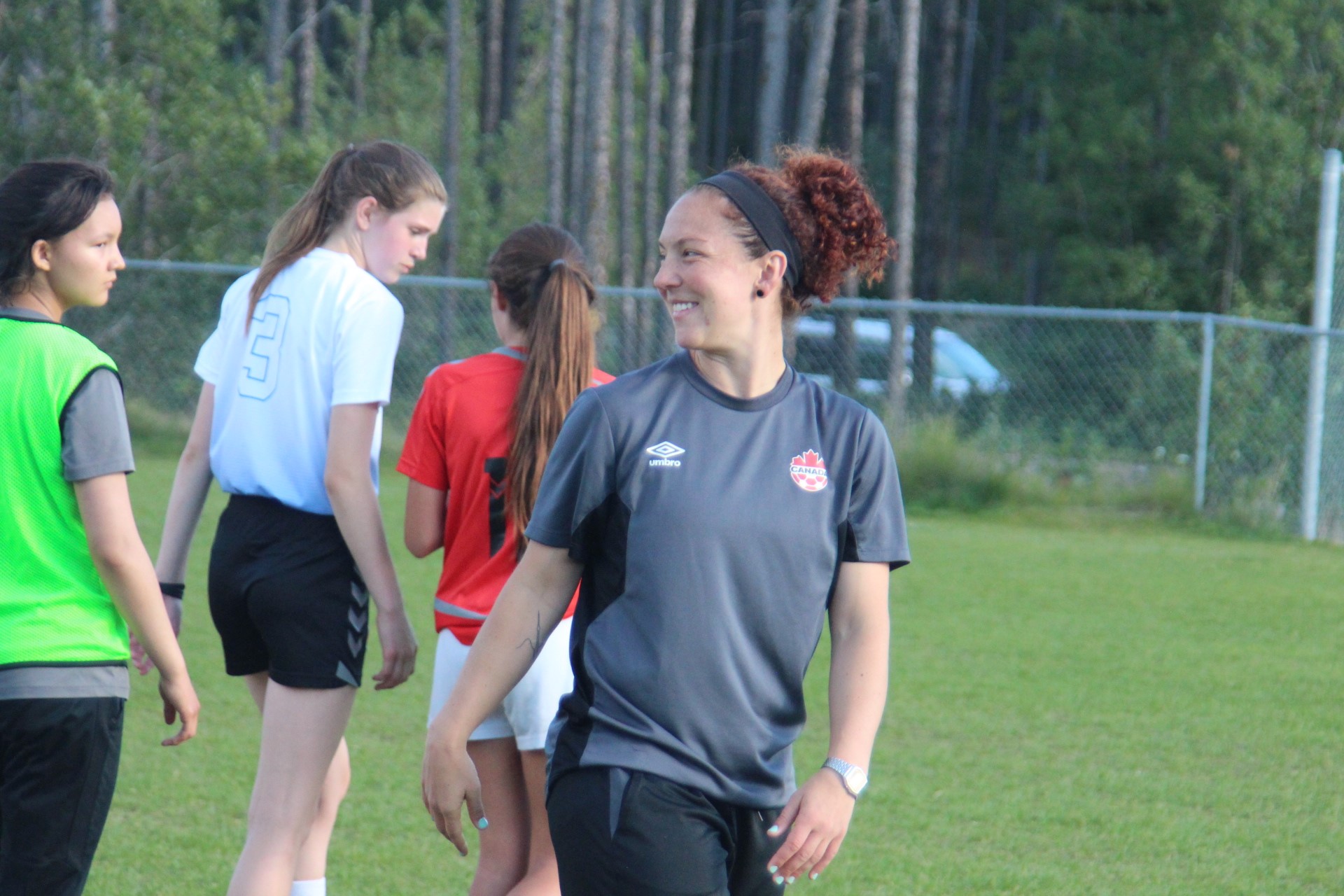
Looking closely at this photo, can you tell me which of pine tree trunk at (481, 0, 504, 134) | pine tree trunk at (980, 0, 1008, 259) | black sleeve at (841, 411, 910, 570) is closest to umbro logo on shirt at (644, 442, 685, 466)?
black sleeve at (841, 411, 910, 570)

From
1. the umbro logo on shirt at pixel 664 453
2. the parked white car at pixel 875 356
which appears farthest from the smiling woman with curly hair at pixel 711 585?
the parked white car at pixel 875 356

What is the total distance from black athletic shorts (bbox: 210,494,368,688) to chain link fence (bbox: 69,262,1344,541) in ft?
32.7

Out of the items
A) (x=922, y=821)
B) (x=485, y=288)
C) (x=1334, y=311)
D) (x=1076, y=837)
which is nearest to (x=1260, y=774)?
(x=1076, y=837)

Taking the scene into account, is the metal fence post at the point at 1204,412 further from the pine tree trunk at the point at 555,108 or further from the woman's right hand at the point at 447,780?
the pine tree trunk at the point at 555,108

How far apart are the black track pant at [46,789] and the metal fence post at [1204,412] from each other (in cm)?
1093

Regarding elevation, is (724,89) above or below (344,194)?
above

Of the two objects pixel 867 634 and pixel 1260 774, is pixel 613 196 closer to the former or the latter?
pixel 1260 774

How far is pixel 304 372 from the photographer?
10.3 feet

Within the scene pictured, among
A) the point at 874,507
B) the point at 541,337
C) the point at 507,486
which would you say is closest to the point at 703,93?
the point at 541,337

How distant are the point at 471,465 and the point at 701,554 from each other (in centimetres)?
117

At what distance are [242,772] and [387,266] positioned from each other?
8.55 feet

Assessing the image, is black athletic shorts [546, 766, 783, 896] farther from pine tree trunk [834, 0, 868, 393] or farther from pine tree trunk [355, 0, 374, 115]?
pine tree trunk [355, 0, 374, 115]

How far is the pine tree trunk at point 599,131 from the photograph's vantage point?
750 inches

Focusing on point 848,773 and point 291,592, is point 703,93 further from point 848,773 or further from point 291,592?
point 848,773
